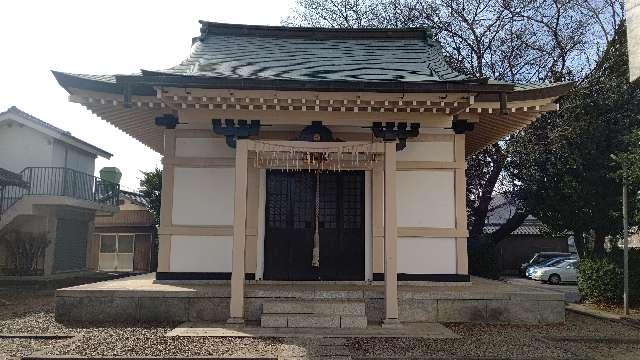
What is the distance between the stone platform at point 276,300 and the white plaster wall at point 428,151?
265cm

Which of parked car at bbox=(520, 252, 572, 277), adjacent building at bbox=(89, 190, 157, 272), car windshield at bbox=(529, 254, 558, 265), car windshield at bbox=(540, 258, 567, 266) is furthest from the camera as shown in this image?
adjacent building at bbox=(89, 190, 157, 272)

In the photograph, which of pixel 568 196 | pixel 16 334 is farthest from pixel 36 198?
pixel 568 196

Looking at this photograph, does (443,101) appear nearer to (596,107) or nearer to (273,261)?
(273,261)

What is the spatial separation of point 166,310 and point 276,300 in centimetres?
180

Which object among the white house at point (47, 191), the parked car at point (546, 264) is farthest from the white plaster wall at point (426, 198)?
the parked car at point (546, 264)

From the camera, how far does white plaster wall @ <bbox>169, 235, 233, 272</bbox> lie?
9070 millimetres

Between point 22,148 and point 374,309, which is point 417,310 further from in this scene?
point 22,148

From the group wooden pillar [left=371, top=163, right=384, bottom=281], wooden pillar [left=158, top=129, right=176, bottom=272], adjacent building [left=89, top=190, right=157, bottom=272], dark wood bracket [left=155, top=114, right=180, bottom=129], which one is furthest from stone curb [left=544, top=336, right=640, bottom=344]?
adjacent building [left=89, top=190, right=157, bottom=272]

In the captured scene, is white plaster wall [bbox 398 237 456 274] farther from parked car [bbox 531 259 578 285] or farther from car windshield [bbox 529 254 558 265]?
car windshield [bbox 529 254 558 265]

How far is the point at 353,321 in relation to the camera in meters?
7.36

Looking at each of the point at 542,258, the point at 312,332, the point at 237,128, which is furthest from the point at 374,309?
the point at 542,258

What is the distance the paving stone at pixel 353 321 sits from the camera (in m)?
7.34

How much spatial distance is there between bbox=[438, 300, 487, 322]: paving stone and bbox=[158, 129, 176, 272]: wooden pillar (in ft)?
→ 16.5

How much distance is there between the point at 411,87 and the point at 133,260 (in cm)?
2637
